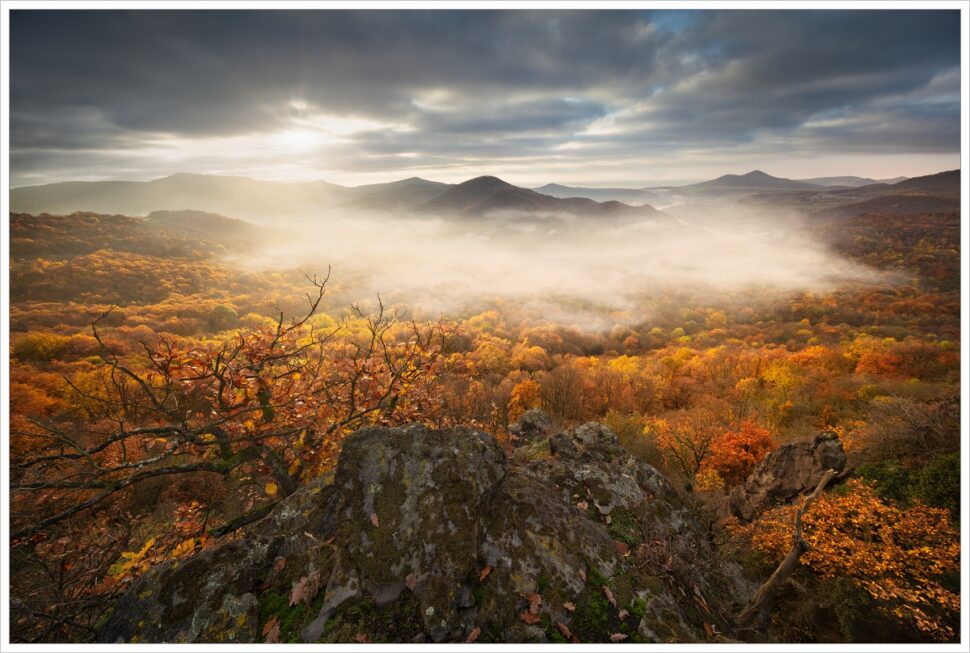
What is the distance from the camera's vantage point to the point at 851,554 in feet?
36.5

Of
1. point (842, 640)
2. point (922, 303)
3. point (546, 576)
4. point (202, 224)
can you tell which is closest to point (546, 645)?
point (546, 576)

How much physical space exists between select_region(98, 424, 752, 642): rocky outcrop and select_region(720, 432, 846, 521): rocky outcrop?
1228 centimetres

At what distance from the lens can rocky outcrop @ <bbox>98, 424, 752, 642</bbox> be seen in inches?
194

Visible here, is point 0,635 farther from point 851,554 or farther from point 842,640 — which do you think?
point 851,554

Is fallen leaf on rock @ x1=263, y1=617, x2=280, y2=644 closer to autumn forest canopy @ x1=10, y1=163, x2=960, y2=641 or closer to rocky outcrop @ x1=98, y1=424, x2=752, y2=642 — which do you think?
rocky outcrop @ x1=98, y1=424, x2=752, y2=642

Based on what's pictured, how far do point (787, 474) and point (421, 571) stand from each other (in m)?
18.9

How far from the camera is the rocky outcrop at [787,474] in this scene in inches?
591

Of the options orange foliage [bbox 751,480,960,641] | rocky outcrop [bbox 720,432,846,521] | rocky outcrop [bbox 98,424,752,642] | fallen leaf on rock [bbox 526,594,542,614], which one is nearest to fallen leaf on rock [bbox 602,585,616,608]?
rocky outcrop [bbox 98,424,752,642]

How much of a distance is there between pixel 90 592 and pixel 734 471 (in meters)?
36.6

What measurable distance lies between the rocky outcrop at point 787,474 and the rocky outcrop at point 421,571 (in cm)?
1228

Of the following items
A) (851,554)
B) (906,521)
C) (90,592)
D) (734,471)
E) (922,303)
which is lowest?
(922,303)

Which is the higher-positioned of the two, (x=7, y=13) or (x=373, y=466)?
(x=7, y=13)

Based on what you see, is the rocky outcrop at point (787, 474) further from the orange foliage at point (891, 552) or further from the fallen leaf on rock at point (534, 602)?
the fallen leaf on rock at point (534, 602)

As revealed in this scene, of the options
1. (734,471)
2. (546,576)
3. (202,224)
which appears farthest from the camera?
(202,224)
